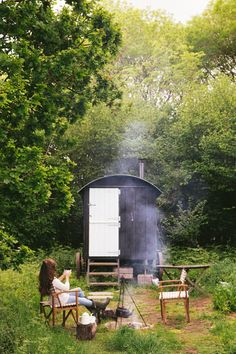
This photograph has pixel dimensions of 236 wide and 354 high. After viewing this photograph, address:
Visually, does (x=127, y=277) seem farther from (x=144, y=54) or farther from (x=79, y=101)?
(x=144, y=54)

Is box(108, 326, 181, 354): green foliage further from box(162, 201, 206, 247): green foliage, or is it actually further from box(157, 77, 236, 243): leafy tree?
box(157, 77, 236, 243): leafy tree

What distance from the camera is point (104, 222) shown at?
13203mm

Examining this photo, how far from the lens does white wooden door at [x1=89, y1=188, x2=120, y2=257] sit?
13094 millimetres

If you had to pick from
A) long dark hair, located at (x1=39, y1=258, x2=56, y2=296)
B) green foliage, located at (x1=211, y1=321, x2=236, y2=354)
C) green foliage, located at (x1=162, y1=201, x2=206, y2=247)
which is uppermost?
green foliage, located at (x1=162, y1=201, x2=206, y2=247)

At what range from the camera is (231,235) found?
16219mm

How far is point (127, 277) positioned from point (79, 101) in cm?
487

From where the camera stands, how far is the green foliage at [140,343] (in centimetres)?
635

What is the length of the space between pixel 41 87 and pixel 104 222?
5.54 meters

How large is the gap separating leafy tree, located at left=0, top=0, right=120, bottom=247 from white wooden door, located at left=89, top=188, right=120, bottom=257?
8.25 ft

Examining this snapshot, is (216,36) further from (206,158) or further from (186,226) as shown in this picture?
(186,226)

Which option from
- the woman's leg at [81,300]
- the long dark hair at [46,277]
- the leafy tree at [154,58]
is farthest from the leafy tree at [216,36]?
the long dark hair at [46,277]

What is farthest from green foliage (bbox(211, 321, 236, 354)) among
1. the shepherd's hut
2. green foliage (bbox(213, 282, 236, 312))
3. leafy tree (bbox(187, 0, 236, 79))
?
leafy tree (bbox(187, 0, 236, 79))

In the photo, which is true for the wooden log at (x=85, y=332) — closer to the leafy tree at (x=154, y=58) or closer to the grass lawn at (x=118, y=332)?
the grass lawn at (x=118, y=332)

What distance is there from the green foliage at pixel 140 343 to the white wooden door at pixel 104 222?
5781 millimetres
